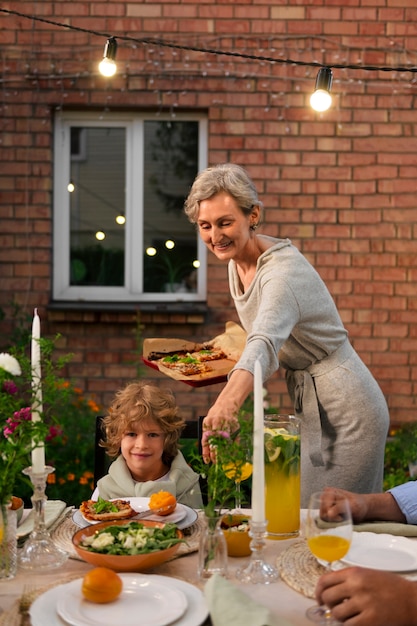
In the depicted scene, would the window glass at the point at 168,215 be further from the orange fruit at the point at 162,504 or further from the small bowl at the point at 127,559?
the small bowl at the point at 127,559

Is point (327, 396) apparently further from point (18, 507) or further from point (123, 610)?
point (123, 610)

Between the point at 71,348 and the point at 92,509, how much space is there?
2.98 meters

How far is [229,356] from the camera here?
3066 millimetres

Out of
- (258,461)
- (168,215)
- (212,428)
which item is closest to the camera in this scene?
(258,461)

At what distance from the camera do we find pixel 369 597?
142 cm

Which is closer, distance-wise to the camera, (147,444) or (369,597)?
(369,597)

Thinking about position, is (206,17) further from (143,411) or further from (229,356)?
(143,411)

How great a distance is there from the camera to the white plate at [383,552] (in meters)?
1.69

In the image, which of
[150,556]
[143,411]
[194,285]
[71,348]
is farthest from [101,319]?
[150,556]

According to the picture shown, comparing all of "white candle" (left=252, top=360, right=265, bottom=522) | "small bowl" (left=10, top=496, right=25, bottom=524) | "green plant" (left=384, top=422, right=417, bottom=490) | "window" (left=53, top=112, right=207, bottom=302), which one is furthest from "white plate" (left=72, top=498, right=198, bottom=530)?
"window" (left=53, top=112, right=207, bottom=302)

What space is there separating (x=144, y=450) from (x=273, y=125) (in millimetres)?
2753

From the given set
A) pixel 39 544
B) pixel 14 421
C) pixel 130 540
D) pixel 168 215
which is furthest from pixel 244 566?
pixel 168 215

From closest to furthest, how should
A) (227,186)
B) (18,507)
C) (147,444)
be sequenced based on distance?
(18,507)
(227,186)
(147,444)

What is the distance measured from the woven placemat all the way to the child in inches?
27.4
